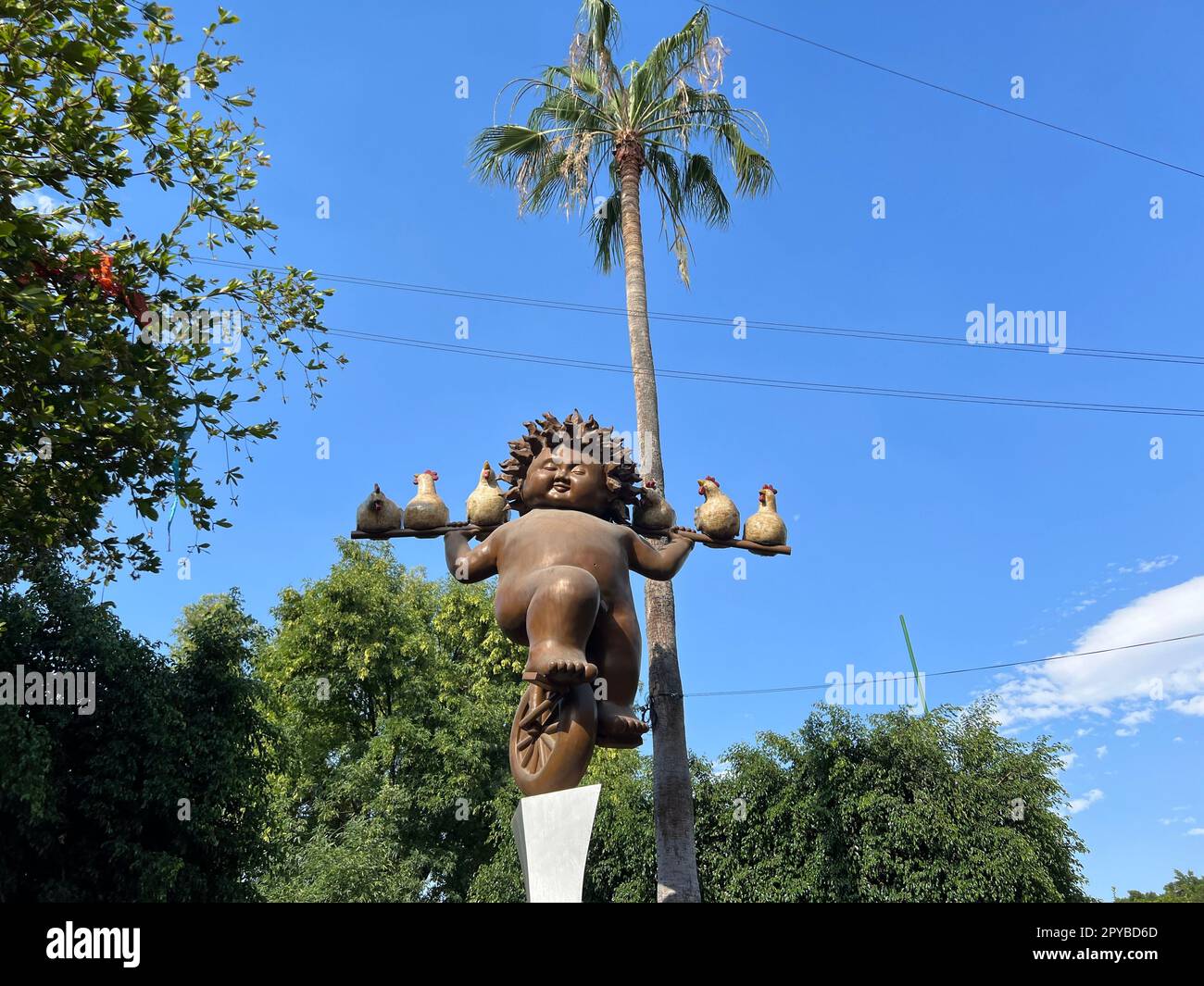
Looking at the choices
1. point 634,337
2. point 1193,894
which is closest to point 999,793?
point 634,337

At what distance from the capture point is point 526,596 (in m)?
5.43

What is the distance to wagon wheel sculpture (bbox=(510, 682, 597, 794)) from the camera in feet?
17.1

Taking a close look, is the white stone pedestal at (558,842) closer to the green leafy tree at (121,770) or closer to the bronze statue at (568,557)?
the bronze statue at (568,557)

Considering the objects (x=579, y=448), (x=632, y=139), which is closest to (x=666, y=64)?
(x=632, y=139)

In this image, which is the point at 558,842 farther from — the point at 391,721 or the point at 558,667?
the point at 391,721

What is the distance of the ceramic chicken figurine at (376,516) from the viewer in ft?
20.1

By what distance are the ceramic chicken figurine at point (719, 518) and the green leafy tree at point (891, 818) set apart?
25.9 ft

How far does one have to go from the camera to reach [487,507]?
622 centimetres

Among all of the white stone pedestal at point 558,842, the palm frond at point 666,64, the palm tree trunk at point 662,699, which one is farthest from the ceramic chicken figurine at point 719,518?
the palm frond at point 666,64

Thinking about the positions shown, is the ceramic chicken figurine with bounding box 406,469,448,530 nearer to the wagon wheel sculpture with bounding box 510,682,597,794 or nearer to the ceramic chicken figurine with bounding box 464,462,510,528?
the ceramic chicken figurine with bounding box 464,462,510,528

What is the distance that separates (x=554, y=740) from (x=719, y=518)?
71.2 inches

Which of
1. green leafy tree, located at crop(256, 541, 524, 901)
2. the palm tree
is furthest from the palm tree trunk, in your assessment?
green leafy tree, located at crop(256, 541, 524, 901)
